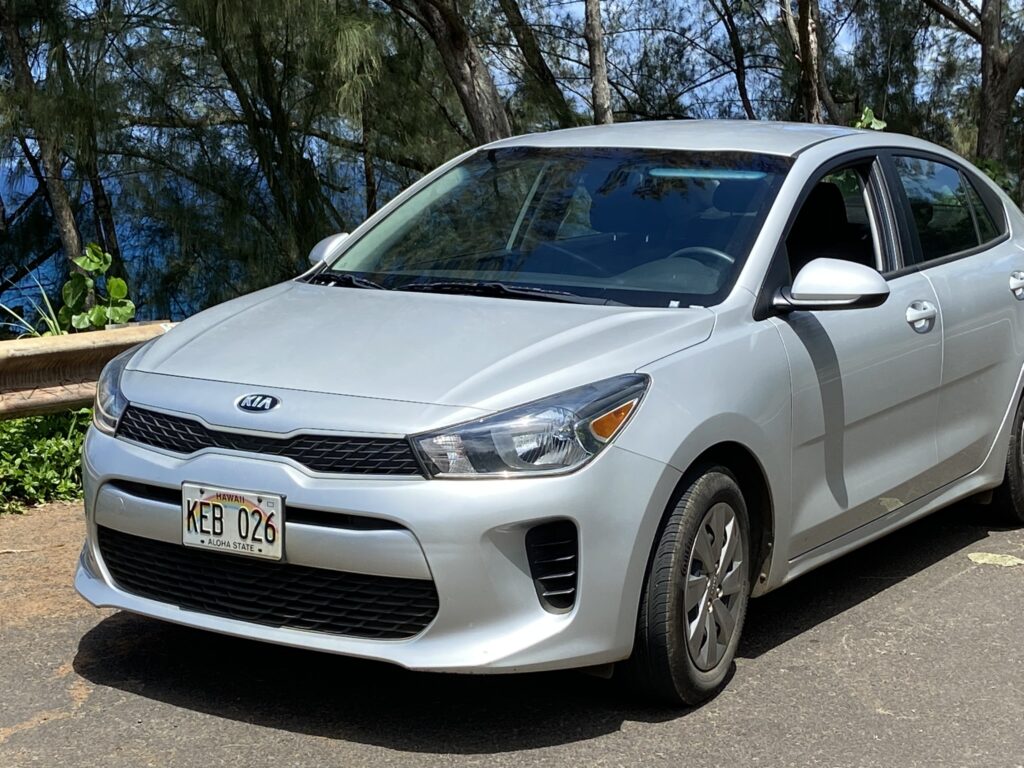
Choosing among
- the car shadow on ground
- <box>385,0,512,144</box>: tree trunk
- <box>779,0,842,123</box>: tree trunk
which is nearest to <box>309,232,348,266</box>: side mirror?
the car shadow on ground

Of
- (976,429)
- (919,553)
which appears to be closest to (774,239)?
(976,429)

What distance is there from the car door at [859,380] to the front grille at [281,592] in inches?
54.2

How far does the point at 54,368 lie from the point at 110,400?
223 centimetres

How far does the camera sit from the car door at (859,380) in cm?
447

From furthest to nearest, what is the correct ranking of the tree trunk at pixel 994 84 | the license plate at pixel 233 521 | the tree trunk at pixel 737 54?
the tree trunk at pixel 994 84
the tree trunk at pixel 737 54
the license plate at pixel 233 521

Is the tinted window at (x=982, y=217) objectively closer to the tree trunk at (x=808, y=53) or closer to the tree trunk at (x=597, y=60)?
the tree trunk at (x=597, y=60)

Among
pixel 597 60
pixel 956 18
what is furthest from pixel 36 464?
pixel 956 18

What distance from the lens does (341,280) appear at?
493 centimetres

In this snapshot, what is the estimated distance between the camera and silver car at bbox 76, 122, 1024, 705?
3621 millimetres

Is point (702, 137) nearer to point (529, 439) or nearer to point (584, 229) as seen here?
point (584, 229)

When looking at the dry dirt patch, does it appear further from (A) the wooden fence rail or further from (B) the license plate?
(B) the license plate

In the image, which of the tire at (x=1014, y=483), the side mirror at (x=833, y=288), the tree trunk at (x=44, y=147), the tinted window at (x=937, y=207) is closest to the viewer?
the side mirror at (x=833, y=288)

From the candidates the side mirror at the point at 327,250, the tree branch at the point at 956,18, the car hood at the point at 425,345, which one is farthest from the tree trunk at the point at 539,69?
the car hood at the point at 425,345

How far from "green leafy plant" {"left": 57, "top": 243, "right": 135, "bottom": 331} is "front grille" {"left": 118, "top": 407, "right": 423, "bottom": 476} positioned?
3.44 meters
